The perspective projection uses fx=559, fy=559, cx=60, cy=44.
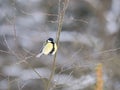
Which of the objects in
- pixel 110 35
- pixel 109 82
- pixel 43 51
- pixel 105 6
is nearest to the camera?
pixel 43 51

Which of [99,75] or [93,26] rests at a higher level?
[99,75]

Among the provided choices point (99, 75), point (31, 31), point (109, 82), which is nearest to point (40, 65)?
point (31, 31)

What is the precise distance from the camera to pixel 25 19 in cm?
1234

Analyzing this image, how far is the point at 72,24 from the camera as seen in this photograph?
11.2 metres

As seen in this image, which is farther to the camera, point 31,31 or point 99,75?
point 31,31

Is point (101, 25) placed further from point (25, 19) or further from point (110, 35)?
point (25, 19)

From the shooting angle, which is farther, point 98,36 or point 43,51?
point 98,36

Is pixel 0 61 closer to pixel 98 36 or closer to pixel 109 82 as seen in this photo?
pixel 98 36

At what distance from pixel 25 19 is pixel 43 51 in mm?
8430

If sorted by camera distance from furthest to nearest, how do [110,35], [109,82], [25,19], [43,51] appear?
[25,19], [110,35], [109,82], [43,51]

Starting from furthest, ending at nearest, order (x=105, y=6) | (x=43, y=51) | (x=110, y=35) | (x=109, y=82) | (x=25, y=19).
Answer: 1. (x=25, y=19)
2. (x=105, y=6)
3. (x=110, y=35)
4. (x=109, y=82)
5. (x=43, y=51)

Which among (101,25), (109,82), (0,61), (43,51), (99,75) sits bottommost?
(0,61)

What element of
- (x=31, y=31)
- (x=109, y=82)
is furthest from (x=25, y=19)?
(x=109, y=82)

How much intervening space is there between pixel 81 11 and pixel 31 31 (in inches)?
49.2
